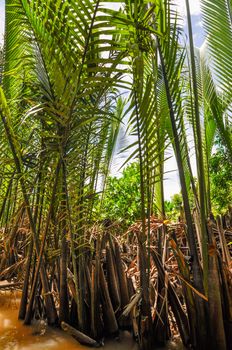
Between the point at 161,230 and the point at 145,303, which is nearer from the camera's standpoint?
the point at 145,303

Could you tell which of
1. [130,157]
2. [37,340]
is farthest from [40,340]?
[130,157]

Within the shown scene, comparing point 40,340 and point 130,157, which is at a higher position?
point 130,157

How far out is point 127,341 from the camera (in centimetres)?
133

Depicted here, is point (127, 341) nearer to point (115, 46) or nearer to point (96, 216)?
point (96, 216)

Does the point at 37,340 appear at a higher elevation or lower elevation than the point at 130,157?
lower

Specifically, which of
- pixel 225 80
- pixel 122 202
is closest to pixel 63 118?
pixel 225 80

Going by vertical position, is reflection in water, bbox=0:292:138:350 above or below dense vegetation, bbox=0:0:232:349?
below

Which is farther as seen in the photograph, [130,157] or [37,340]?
[37,340]

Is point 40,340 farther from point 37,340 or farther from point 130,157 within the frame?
point 130,157

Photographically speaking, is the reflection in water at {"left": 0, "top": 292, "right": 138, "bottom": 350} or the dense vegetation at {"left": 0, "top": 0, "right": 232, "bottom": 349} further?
the reflection in water at {"left": 0, "top": 292, "right": 138, "bottom": 350}

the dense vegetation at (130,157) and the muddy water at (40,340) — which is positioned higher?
the dense vegetation at (130,157)

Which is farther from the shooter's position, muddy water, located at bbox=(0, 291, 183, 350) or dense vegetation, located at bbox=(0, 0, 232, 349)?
muddy water, located at bbox=(0, 291, 183, 350)

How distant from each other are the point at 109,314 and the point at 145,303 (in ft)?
0.85

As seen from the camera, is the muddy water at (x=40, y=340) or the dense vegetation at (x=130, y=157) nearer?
the dense vegetation at (x=130, y=157)
